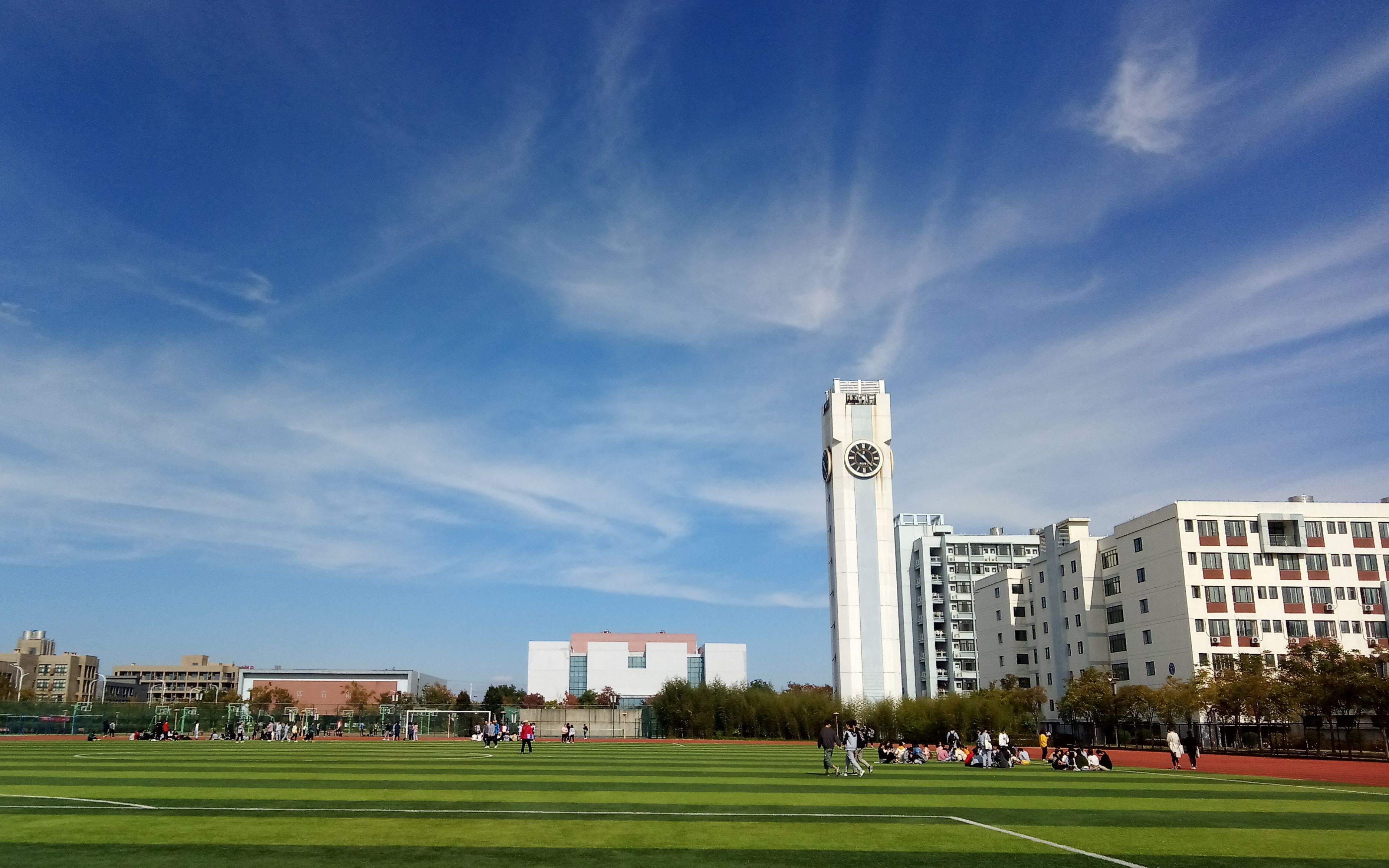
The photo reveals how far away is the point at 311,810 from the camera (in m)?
20.7

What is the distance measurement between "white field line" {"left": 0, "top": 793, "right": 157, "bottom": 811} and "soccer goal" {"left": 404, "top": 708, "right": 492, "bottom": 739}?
58342 mm

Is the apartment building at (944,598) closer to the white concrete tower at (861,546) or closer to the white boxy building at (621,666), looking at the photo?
the white concrete tower at (861,546)

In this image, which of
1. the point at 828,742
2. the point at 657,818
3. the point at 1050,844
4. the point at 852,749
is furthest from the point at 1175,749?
the point at 657,818

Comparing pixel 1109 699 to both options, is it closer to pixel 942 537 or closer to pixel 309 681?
pixel 942 537

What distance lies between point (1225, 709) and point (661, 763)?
148 feet

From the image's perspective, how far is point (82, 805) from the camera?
21.8 m

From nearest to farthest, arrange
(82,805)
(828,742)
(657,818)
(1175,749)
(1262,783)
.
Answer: (657,818) → (82,805) → (1262,783) → (828,742) → (1175,749)

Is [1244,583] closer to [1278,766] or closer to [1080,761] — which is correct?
[1278,766]

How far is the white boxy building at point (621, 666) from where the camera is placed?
19462 cm

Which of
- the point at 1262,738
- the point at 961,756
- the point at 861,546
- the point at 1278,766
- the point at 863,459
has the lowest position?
the point at 1262,738

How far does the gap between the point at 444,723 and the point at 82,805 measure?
67.0 m

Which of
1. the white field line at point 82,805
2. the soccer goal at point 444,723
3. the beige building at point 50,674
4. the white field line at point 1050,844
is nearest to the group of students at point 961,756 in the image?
the white field line at point 1050,844

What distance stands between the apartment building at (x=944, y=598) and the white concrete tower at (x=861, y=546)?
36.7 metres

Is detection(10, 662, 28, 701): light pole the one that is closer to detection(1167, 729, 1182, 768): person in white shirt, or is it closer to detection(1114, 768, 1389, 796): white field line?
detection(1167, 729, 1182, 768): person in white shirt
